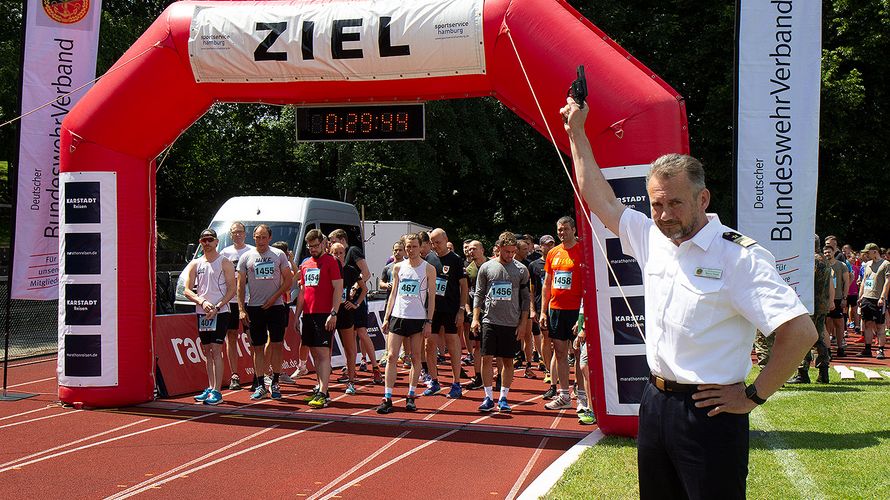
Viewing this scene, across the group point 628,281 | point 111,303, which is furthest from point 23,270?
point 628,281

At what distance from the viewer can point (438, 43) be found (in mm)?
8562

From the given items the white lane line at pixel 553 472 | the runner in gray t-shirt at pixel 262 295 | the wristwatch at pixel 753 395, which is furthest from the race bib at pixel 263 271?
the wristwatch at pixel 753 395

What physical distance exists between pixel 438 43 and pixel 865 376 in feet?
27.4

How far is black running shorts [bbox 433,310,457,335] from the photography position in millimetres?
11922

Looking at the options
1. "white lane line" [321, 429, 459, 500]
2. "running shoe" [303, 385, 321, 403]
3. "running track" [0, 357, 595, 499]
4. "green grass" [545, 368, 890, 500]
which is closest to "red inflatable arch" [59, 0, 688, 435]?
"running track" [0, 357, 595, 499]

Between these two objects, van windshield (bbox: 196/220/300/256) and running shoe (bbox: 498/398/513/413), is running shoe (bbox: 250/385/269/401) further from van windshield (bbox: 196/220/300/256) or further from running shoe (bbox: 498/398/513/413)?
van windshield (bbox: 196/220/300/256)

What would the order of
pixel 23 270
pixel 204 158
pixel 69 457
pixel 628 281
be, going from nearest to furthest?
1. pixel 69 457
2. pixel 628 281
3. pixel 23 270
4. pixel 204 158

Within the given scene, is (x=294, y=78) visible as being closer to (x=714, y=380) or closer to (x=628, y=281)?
(x=628, y=281)

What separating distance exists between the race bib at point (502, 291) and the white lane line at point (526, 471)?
6.65ft

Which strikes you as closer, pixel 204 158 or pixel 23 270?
pixel 23 270

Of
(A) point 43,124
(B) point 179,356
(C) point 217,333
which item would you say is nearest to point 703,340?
(C) point 217,333

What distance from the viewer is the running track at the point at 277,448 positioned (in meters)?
6.44

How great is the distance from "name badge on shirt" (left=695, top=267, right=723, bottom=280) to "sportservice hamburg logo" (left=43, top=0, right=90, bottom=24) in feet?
32.2

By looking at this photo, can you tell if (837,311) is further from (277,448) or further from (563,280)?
(277,448)
